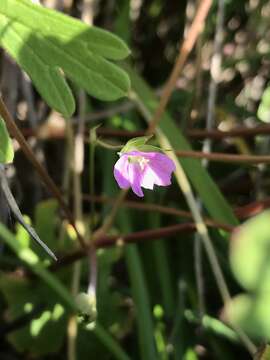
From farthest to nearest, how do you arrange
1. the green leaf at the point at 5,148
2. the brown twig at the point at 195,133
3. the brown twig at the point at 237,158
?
the brown twig at the point at 195,133, the brown twig at the point at 237,158, the green leaf at the point at 5,148

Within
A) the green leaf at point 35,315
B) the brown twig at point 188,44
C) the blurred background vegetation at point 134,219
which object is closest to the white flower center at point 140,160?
the blurred background vegetation at point 134,219

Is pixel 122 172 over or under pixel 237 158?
over

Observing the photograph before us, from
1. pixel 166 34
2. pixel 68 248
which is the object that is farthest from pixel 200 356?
pixel 166 34

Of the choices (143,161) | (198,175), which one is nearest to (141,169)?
(143,161)

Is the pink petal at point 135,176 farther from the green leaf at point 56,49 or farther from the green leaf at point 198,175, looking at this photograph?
the green leaf at point 198,175

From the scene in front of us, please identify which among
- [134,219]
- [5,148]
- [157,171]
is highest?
[5,148]

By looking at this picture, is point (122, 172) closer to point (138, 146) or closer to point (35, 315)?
point (138, 146)

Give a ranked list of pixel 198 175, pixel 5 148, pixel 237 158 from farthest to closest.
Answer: pixel 198 175 < pixel 237 158 < pixel 5 148
